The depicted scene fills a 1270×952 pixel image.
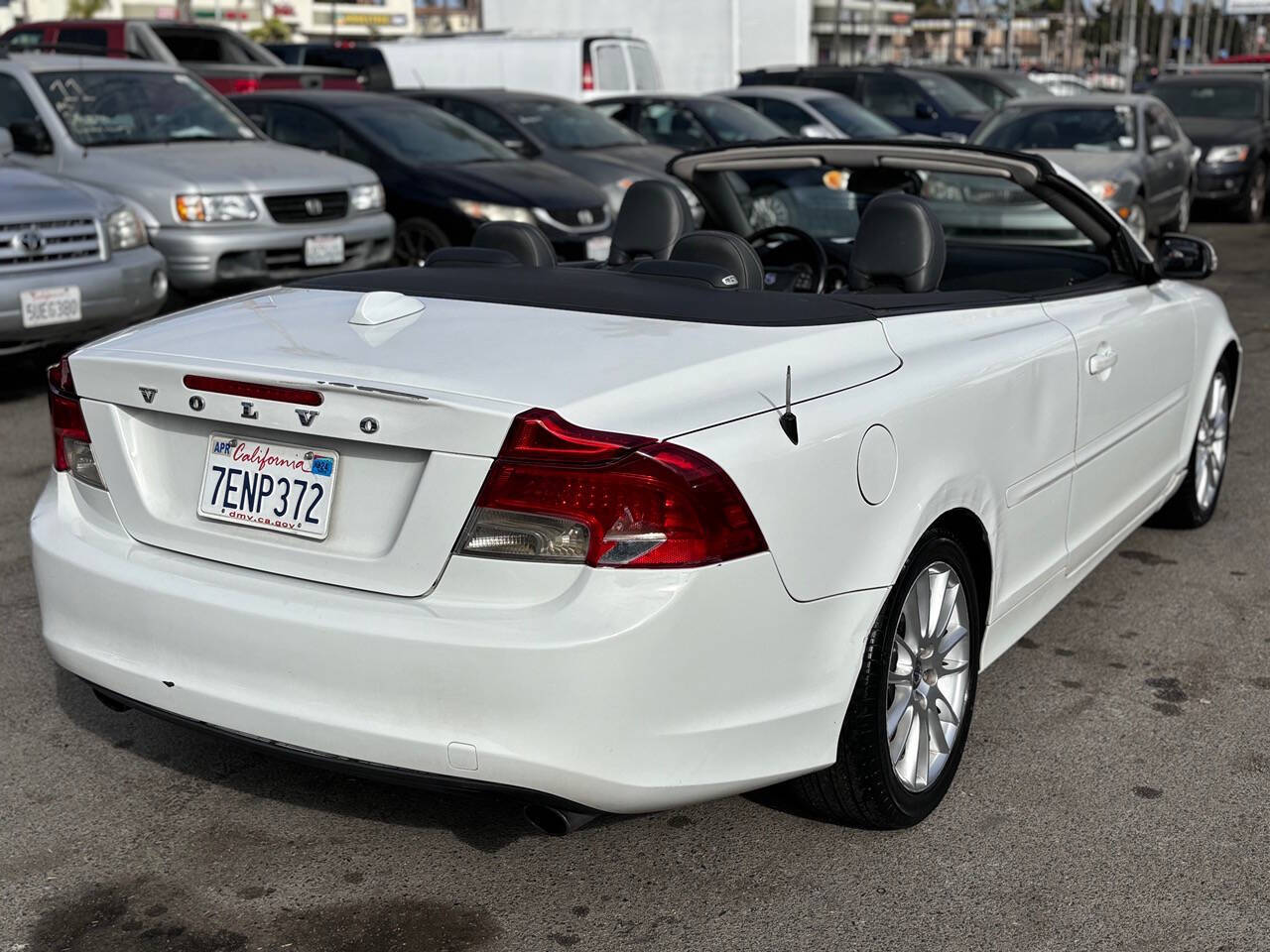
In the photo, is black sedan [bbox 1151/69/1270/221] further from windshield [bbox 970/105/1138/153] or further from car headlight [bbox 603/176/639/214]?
car headlight [bbox 603/176/639/214]

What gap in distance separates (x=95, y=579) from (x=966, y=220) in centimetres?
911

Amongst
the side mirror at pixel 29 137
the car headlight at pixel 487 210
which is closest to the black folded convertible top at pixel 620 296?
the side mirror at pixel 29 137

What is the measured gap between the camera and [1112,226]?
15.7 feet

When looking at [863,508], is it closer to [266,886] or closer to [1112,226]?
[266,886]

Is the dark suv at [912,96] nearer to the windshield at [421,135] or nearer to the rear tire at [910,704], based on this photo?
the windshield at [421,135]

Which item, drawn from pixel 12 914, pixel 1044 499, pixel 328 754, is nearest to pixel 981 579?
pixel 1044 499

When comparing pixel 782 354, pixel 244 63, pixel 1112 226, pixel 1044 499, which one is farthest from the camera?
pixel 244 63

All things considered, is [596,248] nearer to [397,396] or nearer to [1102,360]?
[1102,360]

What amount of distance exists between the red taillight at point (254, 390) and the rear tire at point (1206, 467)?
3.59 meters

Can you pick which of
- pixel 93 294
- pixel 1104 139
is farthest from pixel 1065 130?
pixel 93 294

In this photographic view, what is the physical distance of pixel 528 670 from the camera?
2680 millimetres

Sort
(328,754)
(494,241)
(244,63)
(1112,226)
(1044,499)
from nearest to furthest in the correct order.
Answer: (328,754) → (1044,499) → (494,241) → (1112,226) → (244,63)

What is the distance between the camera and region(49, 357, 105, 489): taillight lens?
3.32 metres

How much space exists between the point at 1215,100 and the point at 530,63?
8.82 meters
